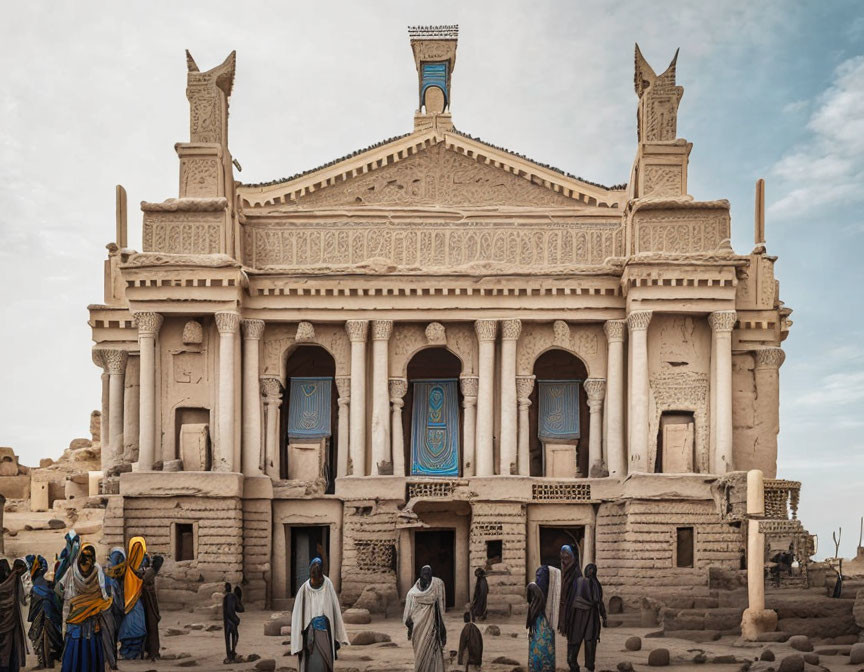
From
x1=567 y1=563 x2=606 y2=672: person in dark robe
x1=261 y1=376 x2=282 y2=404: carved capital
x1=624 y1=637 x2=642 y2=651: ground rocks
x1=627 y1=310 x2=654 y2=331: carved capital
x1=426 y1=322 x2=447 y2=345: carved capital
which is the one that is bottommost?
x1=624 y1=637 x2=642 y2=651: ground rocks

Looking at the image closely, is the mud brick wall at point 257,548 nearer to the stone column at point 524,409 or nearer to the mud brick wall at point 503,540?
the mud brick wall at point 503,540

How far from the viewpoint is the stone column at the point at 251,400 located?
3048cm

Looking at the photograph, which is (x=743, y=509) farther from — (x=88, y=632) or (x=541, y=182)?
(x=88, y=632)

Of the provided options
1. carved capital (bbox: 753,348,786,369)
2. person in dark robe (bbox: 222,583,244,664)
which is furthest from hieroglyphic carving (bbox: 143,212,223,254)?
carved capital (bbox: 753,348,786,369)

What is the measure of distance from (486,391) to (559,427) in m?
2.59

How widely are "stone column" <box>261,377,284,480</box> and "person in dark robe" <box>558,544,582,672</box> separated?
48.8ft

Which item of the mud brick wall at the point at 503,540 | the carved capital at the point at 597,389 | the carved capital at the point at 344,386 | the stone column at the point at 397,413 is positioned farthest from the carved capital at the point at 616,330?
the carved capital at the point at 344,386

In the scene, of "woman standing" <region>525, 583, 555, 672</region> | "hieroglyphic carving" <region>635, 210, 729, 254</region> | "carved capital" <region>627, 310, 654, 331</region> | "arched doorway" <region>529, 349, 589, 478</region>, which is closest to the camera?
"woman standing" <region>525, 583, 555, 672</region>

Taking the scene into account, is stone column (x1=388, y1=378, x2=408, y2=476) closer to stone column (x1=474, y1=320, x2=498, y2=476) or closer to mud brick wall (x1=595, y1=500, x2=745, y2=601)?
stone column (x1=474, y1=320, x2=498, y2=476)

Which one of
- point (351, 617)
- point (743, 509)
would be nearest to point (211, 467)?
point (351, 617)

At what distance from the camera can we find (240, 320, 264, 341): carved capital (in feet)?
101

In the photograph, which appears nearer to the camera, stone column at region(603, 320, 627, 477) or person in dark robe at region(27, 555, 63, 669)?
person in dark robe at region(27, 555, 63, 669)

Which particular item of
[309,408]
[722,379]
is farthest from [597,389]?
[309,408]

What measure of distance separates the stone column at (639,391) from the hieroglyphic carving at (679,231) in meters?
2.05
